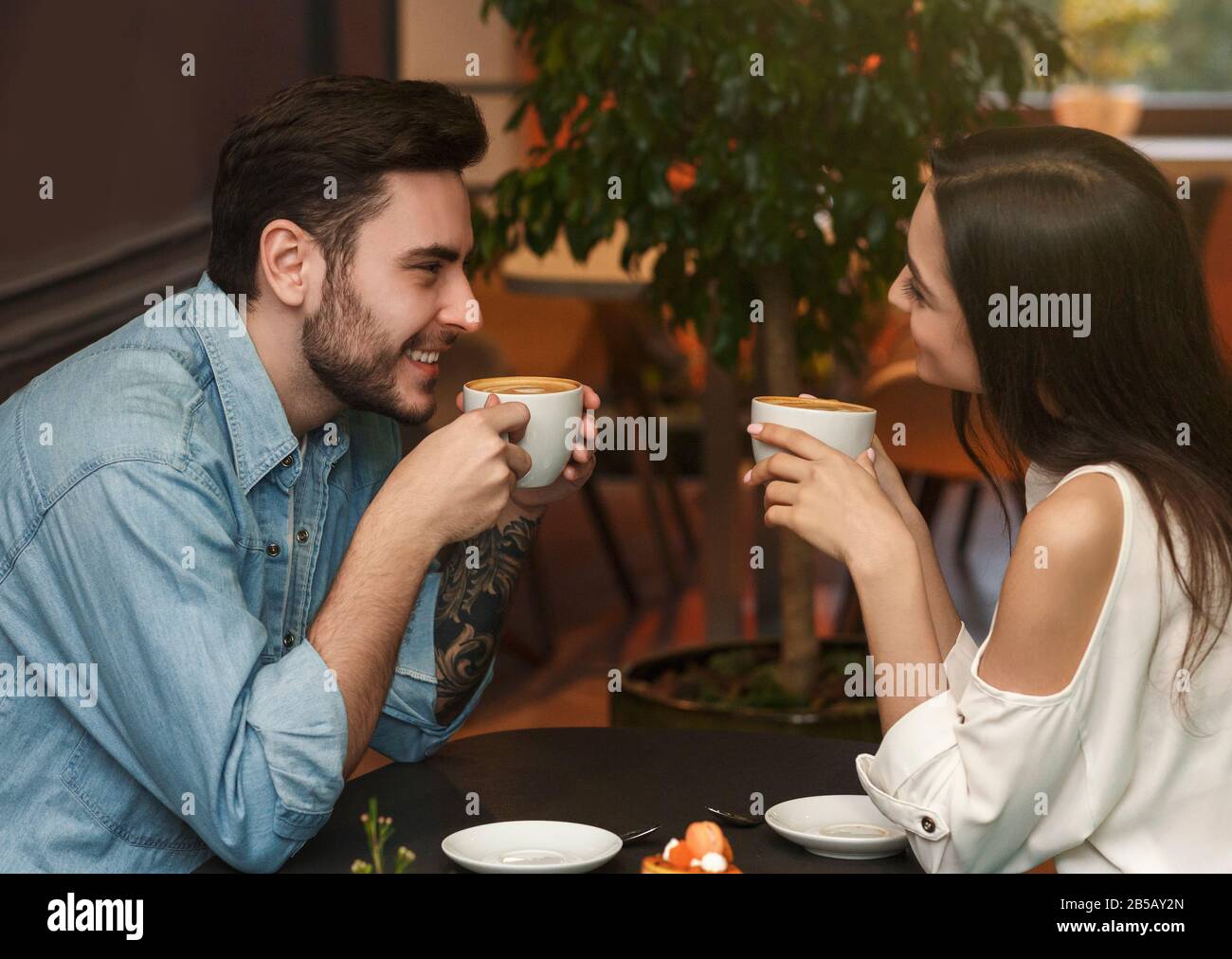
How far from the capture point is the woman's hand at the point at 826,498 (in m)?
1.25

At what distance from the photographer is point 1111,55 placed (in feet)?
24.3

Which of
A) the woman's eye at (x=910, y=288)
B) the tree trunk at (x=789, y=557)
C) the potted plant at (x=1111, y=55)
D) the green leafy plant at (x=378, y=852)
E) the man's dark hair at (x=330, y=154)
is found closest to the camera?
the green leafy plant at (x=378, y=852)

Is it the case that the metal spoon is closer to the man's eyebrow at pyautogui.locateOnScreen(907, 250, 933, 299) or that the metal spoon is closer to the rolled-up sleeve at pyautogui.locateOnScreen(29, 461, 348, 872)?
the rolled-up sleeve at pyautogui.locateOnScreen(29, 461, 348, 872)

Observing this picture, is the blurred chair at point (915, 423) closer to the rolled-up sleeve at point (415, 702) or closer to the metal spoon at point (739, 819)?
the rolled-up sleeve at point (415, 702)

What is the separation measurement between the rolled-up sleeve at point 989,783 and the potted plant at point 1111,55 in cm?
647

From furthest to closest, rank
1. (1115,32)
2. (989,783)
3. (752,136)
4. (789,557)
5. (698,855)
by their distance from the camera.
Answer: (1115,32)
(789,557)
(752,136)
(989,783)
(698,855)

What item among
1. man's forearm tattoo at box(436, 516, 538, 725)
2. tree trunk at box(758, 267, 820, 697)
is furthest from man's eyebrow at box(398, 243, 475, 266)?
tree trunk at box(758, 267, 820, 697)

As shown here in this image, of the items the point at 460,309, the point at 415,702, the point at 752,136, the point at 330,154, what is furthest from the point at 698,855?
the point at 752,136

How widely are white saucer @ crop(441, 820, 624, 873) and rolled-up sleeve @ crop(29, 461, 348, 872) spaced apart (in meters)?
0.12

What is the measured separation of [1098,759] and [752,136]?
Result: 1.41 metres

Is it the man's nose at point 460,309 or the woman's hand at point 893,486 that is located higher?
the man's nose at point 460,309

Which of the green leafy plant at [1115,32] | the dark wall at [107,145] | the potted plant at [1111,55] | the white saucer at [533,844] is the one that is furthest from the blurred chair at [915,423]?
the green leafy plant at [1115,32]

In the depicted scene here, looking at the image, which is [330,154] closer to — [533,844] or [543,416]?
[543,416]

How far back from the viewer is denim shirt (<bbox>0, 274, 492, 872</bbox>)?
3.81 ft
